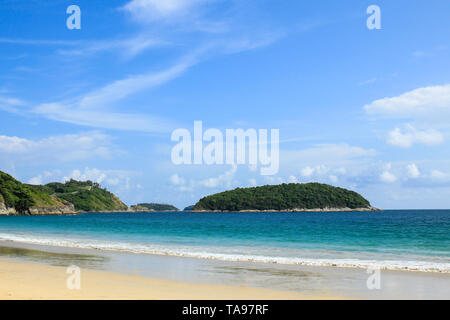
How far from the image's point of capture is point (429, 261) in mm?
21594

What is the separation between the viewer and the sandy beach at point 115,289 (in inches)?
423

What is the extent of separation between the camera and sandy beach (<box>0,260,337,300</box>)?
1074cm

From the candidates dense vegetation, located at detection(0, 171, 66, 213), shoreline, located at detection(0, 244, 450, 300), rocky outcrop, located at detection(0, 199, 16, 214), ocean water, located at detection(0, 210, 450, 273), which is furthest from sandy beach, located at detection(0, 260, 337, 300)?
dense vegetation, located at detection(0, 171, 66, 213)

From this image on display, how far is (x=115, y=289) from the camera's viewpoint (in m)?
11.9

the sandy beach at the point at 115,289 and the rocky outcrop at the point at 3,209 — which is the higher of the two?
the sandy beach at the point at 115,289

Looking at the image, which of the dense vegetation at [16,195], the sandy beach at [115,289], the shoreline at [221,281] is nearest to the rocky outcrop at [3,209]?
the dense vegetation at [16,195]

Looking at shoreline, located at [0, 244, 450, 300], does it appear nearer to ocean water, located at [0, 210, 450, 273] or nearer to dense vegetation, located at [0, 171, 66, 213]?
ocean water, located at [0, 210, 450, 273]

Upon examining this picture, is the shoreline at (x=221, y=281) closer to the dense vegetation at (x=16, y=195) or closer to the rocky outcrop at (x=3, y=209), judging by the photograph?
the rocky outcrop at (x=3, y=209)

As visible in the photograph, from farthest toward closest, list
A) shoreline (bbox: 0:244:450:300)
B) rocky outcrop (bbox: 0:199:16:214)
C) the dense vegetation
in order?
1. the dense vegetation
2. rocky outcrop (bbox: 0:199:16:214)
3. shoreline (bbox: 0:244:450:300)

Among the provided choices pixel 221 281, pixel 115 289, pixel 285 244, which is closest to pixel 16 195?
pixel 285 244

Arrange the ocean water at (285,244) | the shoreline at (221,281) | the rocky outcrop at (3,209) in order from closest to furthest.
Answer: the shoreline at (221,281)
the ocean water at (285,244)
the rocky outcrop at (3,209)

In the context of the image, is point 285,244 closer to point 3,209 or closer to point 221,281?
point 221,281
